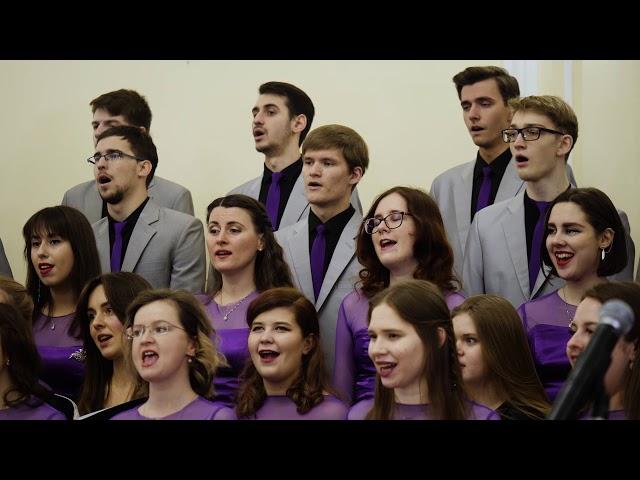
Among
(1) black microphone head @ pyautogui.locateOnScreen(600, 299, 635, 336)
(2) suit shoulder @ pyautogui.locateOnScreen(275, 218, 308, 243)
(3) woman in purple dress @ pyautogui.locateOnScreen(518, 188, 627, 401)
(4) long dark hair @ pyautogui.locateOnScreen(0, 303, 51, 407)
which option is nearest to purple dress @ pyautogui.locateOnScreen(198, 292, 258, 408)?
(2) suit shoulder @ pyautogui.locateOnScreen(275, 218, 308, 243)

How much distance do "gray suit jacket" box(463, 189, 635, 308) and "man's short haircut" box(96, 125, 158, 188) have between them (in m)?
1.30

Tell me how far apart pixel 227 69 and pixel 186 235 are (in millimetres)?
844

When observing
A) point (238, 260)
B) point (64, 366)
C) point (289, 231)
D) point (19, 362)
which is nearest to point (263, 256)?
point (238, 260)

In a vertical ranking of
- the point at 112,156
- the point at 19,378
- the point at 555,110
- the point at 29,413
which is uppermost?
the point at 555,110

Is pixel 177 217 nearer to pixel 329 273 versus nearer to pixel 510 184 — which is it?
pixel 329 273

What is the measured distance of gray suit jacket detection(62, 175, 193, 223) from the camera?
5121 mm

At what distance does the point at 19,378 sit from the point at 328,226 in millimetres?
1226

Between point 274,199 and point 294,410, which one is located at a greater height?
point 274,199

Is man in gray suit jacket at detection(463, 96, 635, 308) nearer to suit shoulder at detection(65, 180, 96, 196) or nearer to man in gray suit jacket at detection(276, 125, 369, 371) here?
man in gray suit jacket at detection(276, 125, 369, 371)

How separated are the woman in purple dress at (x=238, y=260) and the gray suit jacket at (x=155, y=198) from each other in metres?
0.47

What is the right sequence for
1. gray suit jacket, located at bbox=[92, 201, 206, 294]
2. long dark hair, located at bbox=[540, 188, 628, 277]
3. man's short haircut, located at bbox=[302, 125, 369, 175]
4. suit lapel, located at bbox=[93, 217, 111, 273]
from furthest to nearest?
suit lapel, located at bbox=[93, 217, 111, 273] < gray suit jacket, located at bbox=[92, 201, 206, 294] < man's short haircut, located at bbox=[302, 125, 369, 175] < long dark hair, located at bbox=[540, 188, 628, 277]

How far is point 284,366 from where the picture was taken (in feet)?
13.8

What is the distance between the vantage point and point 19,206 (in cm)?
541
